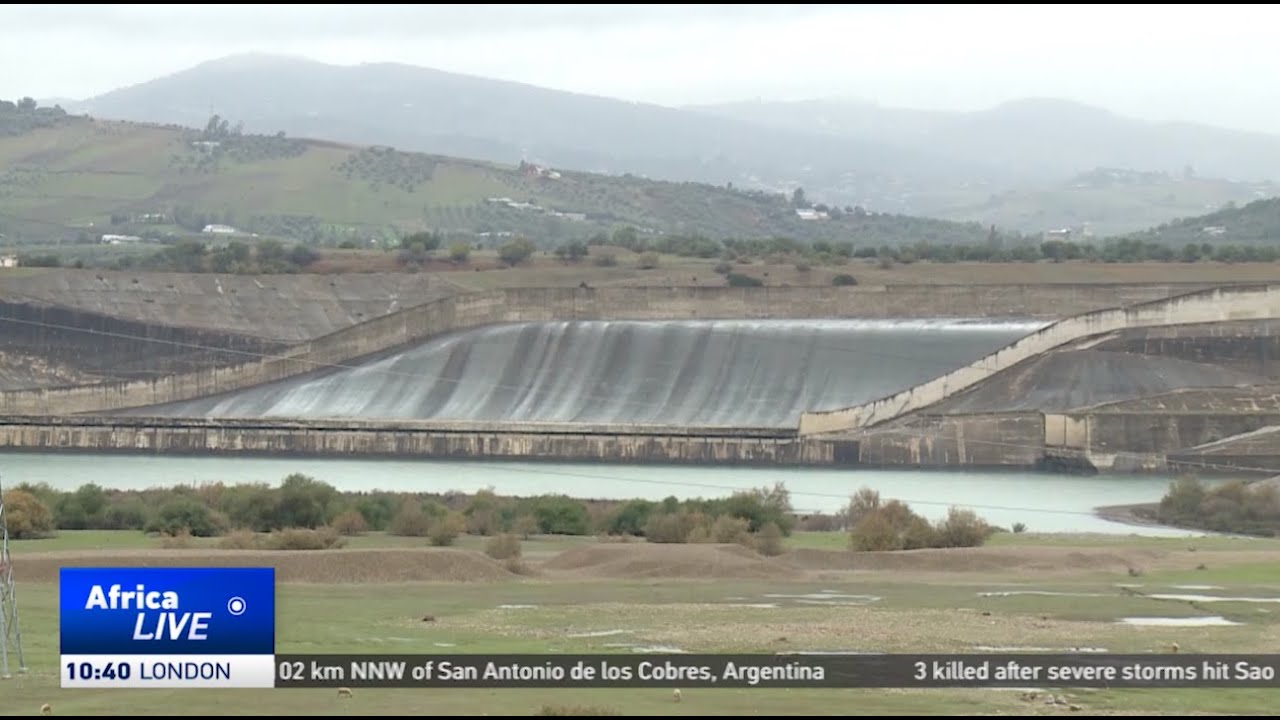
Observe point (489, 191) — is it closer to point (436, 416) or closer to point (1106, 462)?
point (436, 416)

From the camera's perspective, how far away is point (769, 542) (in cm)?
3884

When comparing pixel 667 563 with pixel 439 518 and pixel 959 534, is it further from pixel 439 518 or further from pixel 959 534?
pixel 439 518

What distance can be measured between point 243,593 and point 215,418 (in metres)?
63.7

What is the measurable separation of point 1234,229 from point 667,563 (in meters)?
120

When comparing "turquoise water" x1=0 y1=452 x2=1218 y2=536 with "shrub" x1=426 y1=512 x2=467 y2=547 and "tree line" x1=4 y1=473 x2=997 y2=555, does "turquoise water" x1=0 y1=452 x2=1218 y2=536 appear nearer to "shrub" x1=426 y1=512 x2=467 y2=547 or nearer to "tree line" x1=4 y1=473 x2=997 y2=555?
"tree line" x1=4 y1=473 x2=997 y2=555

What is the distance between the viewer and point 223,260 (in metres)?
101

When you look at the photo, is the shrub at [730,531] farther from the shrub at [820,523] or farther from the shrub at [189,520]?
the shrub at [189,520]

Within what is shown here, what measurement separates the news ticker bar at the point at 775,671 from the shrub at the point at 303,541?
43.3 ft

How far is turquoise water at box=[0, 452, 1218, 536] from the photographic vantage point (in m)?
58.8

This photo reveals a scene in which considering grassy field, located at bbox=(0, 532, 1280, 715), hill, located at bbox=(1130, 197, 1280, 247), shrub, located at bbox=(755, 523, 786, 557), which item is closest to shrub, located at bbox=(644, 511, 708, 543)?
shrub, located at bbox=(755, 523, 786, 557)

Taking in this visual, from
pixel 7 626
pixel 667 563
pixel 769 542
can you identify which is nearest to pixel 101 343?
pixel 769 542

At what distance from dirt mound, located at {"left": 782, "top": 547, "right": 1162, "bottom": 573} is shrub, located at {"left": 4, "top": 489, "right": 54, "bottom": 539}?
12.2 metres

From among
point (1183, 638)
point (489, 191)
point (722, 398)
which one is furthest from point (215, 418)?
point (489, 191)

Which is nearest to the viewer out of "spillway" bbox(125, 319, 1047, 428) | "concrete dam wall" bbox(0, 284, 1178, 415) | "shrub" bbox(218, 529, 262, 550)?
"shrub" bbox(218, 529, 262, 550)
